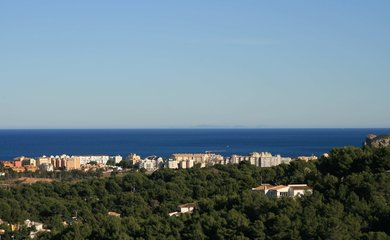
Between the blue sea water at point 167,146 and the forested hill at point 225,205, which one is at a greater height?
the forested hill at point 225,205

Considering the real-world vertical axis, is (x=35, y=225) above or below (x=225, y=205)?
below

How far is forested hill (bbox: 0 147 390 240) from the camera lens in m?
15.3

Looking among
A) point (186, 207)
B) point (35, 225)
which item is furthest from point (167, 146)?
point (35, 225)

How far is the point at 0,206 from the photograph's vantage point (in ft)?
77.0

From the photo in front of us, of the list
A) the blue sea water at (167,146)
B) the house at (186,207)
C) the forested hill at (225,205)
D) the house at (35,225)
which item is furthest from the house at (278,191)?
the blue sea water at (167,146)

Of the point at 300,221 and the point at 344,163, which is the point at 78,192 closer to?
the point at 344,163

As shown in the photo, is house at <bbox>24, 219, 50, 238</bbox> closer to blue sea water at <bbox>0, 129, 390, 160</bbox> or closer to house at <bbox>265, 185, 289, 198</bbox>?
house at <bbox>265, 185, 289, 198</bbox>

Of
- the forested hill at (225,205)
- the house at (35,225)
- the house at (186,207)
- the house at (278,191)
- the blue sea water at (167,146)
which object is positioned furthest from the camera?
the blue sea water at (167,146)

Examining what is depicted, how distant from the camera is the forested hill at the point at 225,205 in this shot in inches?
603

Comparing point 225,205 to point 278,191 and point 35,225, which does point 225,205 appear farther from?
point 35,225

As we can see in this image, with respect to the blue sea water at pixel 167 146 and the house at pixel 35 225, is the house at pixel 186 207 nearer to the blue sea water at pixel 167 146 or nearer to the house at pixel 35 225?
the house at pixel 35 225

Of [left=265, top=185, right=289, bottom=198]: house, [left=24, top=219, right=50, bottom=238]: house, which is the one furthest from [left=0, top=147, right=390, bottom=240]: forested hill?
[left=265, top=185, right=289, bottom=198]: house

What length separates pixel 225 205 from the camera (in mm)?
18531

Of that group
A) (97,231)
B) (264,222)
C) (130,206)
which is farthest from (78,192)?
(264,222)
